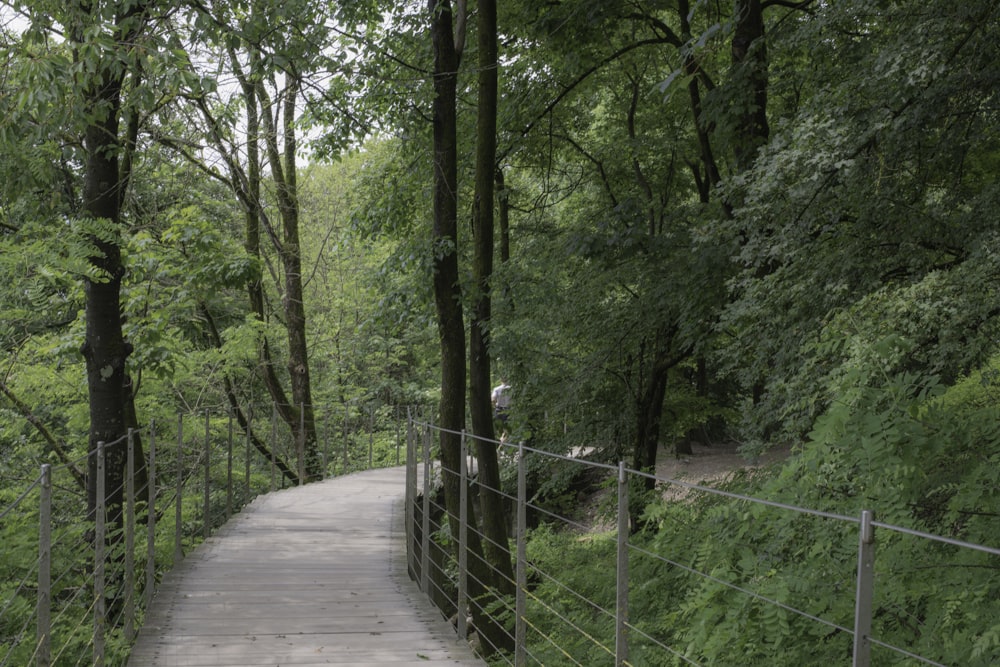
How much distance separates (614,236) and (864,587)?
897 cm

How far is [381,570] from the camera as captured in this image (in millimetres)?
9141

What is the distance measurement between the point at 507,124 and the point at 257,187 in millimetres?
8138

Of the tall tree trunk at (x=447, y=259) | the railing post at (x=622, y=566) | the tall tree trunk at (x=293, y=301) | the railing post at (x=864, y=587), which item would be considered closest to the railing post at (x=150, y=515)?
the tall tree trunk at (x=447, y=259)

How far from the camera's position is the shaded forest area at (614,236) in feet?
18.2

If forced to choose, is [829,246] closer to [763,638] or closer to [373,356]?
A: [763,638]

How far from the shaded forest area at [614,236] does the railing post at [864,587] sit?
215 centimetres

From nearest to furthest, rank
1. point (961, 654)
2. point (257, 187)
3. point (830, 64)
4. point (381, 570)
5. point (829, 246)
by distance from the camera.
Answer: point (961, 654), point (829, 246), point (830, 64), point (381, 570), point (257, 187)

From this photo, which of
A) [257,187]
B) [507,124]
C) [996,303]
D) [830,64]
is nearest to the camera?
[996,303]

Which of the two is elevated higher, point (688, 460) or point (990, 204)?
point (990, 204)

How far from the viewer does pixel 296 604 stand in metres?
7.41

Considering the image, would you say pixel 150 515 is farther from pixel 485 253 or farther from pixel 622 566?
pixel 485 253

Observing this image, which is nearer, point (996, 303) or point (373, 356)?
point (996, 303)

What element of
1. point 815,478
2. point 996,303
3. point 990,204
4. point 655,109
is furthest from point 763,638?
point 655,109

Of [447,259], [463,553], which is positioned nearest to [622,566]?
[463,553]
